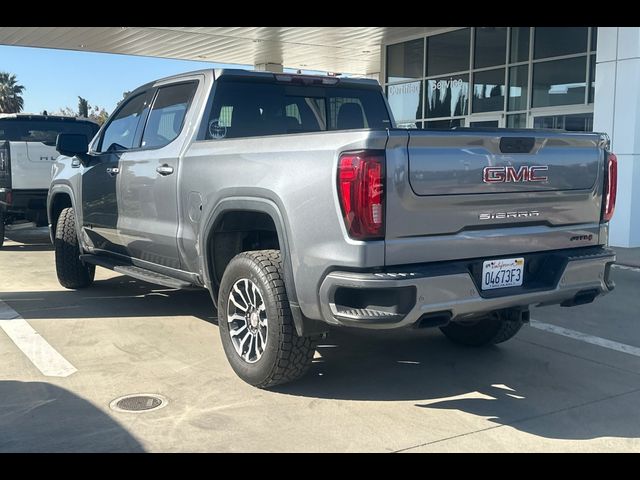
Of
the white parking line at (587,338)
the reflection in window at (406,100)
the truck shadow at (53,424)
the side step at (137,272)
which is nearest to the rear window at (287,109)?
the side step at (137,272)

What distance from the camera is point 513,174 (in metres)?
3.91

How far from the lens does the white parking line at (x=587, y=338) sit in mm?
5312

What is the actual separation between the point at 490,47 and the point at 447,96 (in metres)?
1.67

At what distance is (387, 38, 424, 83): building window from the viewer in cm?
1658

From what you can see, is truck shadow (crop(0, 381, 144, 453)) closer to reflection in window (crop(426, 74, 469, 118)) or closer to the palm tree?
reflection in window (crop(426, 74, 469, 118))

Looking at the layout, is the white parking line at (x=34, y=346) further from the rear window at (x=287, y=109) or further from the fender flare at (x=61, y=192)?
the rear window at (x=287, y=109)

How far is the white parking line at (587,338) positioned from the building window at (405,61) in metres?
11.6

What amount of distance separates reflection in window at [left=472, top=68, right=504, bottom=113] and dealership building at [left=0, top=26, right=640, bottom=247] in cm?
2

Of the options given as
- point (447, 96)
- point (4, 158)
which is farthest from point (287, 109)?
point (447, 96)

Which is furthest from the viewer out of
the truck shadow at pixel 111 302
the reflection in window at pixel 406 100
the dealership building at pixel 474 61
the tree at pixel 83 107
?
the tree at pixel 83 107

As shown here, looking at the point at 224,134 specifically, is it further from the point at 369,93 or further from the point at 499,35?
the point at 499,35

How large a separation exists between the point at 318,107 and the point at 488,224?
2225 millimetres

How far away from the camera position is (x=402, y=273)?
3.55 m

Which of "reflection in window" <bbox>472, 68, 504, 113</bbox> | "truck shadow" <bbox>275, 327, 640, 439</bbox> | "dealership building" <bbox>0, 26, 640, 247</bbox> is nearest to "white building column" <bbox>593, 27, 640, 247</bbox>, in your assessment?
"dealership building" <bbox>0, 26, 640, 247</bbox>
